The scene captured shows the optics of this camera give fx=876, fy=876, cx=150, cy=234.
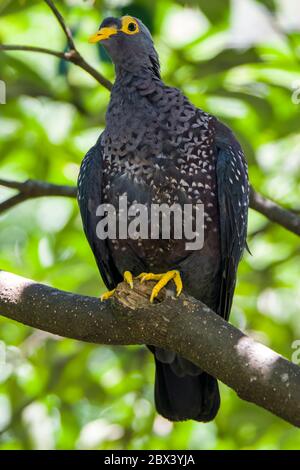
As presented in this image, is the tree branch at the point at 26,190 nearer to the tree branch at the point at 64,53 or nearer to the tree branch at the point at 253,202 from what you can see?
the tree branch at the point at 253,202

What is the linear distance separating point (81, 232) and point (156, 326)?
2.64 metres

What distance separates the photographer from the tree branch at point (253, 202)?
488cm

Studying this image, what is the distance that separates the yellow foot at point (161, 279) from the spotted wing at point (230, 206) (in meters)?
0.40

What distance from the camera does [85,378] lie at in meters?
6.00

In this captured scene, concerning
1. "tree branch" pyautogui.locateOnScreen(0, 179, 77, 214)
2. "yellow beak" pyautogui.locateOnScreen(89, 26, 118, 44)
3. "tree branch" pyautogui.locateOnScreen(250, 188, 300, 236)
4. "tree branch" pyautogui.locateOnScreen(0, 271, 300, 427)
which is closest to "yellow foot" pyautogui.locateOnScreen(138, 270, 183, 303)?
"tree branch" pyautogui.locateOnScreen(0, 271, 300, 427)

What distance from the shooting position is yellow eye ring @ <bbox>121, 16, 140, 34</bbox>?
504 centimetres

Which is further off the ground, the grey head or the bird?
the grey head

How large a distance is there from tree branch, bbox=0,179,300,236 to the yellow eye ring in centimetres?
99

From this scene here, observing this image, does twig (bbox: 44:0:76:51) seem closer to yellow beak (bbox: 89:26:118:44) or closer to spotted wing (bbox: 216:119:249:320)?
yellow beak (bbox: 89:26:118:44)

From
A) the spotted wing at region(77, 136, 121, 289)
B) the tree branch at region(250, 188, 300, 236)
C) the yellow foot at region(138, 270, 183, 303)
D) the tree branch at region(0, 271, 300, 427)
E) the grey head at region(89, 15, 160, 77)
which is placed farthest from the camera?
the grey head at region(89, 15, 160, 77)

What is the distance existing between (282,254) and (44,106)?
80.8 inches

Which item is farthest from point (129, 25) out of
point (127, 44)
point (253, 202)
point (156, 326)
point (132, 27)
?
point (156, 326)

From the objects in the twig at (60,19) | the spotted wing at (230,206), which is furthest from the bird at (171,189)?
the twig at (60,19)

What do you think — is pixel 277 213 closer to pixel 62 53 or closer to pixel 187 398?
pixel 187 398
